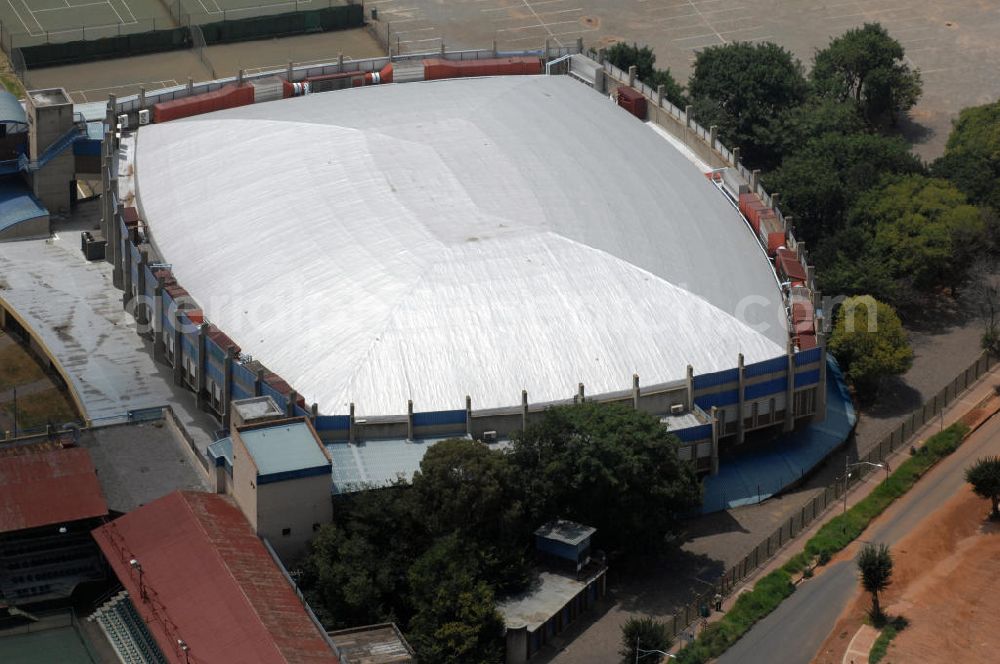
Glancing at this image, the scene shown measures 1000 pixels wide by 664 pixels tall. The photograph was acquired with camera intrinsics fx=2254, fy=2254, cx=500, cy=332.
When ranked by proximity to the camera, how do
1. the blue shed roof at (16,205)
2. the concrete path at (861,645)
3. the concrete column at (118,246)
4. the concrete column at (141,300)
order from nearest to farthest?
1. the concrete path at (861,645)
2. the concrete column at (141,300)
3. the concrete column at (118,246)
4. the blue shed roof at (16,205)

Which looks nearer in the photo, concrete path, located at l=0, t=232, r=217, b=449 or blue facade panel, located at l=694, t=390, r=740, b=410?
blue facade panel, located at l=694, t=390, r=740, b=410

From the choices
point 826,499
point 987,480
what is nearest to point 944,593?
point 987,480

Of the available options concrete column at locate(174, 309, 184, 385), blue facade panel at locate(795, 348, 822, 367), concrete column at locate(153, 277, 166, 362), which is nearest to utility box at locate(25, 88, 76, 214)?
concrete column at locate(153, 277, 166, 362)

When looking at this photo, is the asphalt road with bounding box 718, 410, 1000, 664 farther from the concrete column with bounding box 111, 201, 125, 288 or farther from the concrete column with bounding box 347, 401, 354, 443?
the concrete column with bounding box 111, 201, 125, 288

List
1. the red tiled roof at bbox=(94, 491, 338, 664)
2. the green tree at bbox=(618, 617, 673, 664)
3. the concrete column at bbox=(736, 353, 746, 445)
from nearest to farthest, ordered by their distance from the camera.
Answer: the red tiled roof at bbox=(94, 491, 338, 664) → the green tree at bbox=(618, 617, 673, 664) → the concrete column at bbox=(736, 353, 746, 445)

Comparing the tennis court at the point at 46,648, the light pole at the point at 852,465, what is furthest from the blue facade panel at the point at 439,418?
the light pole at the point at 852,465

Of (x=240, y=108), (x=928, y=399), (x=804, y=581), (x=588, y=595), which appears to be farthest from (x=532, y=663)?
(x=240, y=108)

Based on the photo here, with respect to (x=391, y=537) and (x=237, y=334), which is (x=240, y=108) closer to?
(x=237, y=334)

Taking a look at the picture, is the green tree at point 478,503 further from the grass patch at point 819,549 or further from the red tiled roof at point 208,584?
the grass patch at point 819,549
